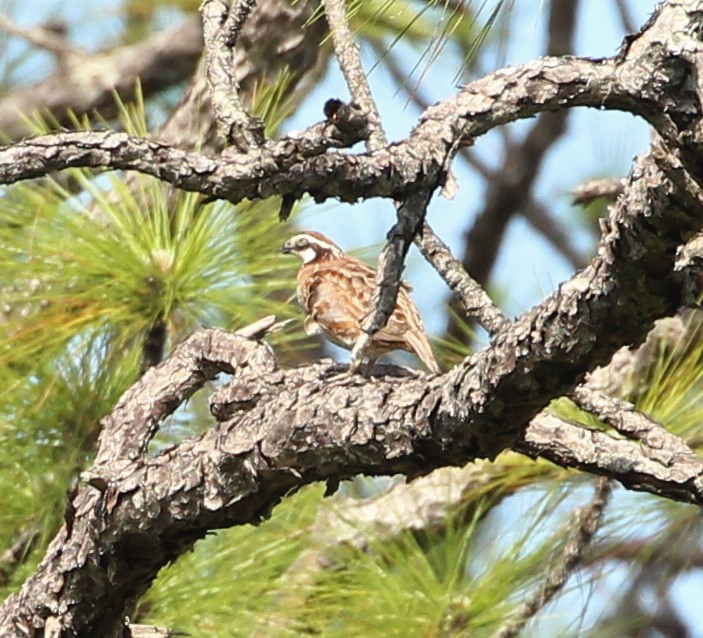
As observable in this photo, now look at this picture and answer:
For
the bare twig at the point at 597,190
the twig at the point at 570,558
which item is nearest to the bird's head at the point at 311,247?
the bare twig at the point at 597,190

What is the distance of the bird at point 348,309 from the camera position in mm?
2967

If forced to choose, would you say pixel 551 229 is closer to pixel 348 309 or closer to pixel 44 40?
pixel 44 40

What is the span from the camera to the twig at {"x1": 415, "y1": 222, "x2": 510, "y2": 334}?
5.88ft

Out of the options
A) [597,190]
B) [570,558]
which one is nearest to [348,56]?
[570,558]

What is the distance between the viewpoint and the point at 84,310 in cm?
262

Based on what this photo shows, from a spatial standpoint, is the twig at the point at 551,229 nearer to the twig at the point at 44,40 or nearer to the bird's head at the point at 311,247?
the bird's head at the point at 311,247

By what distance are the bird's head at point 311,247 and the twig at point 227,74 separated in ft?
5.12

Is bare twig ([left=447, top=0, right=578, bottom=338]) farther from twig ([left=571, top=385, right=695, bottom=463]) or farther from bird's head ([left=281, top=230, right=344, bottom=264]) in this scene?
twig ([left=571, top=385, right=695, bottom=463])

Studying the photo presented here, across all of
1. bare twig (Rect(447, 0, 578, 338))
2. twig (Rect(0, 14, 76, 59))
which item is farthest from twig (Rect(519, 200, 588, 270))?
twig (Rect(0, 14, 76, 59))

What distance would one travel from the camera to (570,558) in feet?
7.79

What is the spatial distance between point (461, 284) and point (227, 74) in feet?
1.38

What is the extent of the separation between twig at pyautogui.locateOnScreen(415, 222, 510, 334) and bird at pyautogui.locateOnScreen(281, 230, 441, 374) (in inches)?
40.8

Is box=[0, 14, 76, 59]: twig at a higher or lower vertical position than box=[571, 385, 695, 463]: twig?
higher

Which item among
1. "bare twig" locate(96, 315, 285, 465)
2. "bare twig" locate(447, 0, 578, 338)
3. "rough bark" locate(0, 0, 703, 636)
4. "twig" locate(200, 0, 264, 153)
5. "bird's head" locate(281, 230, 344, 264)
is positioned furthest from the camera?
"bare twig" locate(447, 0, 578, 338)
